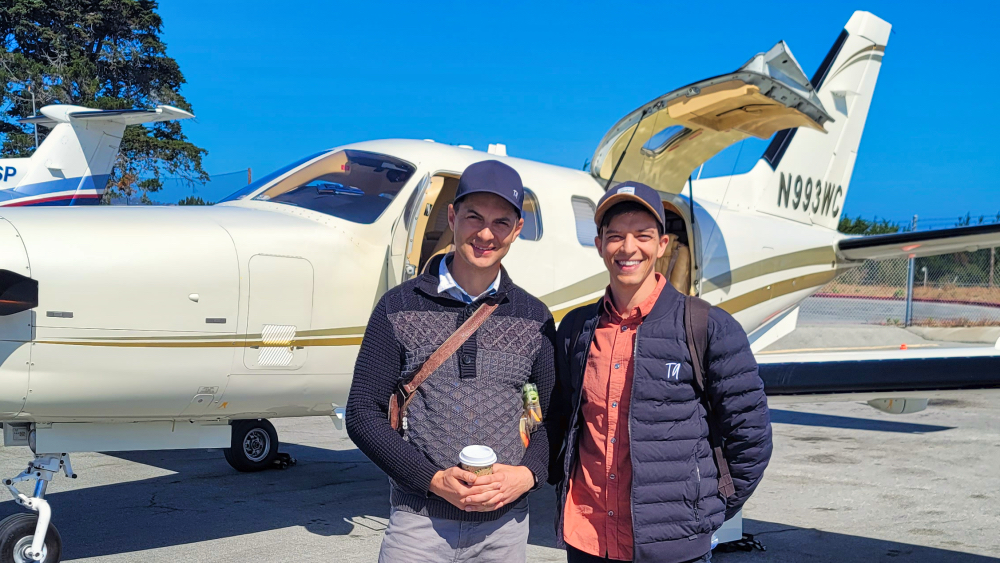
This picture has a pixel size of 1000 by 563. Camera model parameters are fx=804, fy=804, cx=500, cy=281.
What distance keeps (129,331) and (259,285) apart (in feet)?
2.34

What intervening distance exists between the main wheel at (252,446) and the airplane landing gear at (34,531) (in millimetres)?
2901

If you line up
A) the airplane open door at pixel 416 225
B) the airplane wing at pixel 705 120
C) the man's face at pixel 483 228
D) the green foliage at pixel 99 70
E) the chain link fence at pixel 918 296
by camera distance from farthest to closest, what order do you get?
the green foliage at pixel 99 70 < the chain link fence at pixel 918 296 < the airplane wing at pixel 705 120 < the airplane open door at pixel 416 225 < the man's face at pixel 483 228

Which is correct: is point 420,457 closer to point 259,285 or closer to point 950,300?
point 259,285

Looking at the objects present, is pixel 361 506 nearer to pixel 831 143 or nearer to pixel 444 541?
pixel 444 541

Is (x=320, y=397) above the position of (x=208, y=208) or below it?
below

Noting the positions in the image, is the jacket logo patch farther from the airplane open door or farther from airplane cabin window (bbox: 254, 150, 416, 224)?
airplane cabin window (bbox: 254, 150, 416, 224)

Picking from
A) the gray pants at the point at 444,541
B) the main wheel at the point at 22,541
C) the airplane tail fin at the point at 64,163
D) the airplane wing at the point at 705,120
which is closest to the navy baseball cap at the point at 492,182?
the gray pants at the point at 444,541

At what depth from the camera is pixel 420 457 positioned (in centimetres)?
225

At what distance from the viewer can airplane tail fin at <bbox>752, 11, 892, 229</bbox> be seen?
867 cm

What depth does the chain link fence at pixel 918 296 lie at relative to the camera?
63.3 feet

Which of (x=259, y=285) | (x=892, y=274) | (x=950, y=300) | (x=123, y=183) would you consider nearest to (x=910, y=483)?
(x=259, y=285)

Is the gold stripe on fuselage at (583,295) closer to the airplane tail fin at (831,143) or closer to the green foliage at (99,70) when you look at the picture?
the airplane tail fin at (831,143)

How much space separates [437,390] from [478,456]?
0.28 meters

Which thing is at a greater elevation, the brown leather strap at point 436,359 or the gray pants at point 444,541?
the brown leather strap at point 436,359
